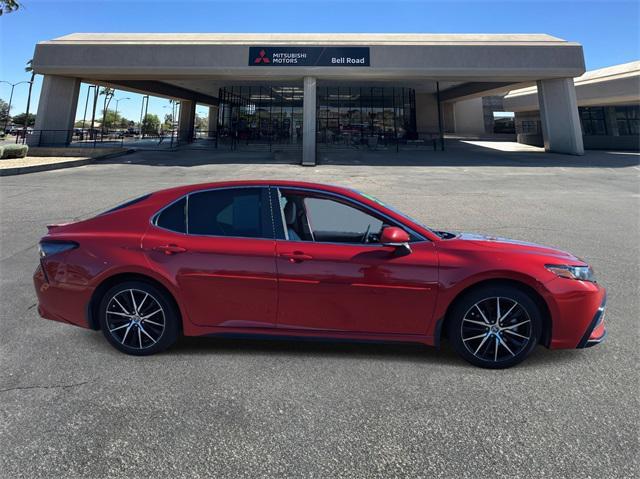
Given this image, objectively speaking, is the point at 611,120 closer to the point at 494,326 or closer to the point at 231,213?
the point at 494,326

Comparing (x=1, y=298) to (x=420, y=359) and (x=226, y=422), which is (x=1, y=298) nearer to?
(x=226, y=422)

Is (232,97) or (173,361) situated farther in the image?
(232,97)

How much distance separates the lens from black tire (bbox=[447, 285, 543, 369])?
3.04 m

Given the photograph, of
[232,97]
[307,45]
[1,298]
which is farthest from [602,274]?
[232,97]

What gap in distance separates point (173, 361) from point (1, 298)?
2.76 metres

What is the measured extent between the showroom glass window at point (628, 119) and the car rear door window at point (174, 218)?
43.2 m

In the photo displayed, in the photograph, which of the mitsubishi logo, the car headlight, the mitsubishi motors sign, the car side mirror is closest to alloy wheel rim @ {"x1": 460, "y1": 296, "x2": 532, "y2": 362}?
the car headlight

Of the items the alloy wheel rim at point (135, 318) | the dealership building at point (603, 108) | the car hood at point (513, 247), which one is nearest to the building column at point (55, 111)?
the alloy wheel rim at point (135, 318)

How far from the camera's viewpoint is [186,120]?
1623 inches

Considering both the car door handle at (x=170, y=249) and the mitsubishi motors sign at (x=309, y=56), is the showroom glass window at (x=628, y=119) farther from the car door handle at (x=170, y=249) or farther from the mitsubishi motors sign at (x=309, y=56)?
the car door handle at (x=170, y=249)

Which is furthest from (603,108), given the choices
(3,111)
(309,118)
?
(3,111)

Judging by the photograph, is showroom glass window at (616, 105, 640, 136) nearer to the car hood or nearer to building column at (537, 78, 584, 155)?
building column at (537, 78, 584, 155)

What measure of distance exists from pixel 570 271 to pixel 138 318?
354 centimetres

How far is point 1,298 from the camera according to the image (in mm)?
4488
